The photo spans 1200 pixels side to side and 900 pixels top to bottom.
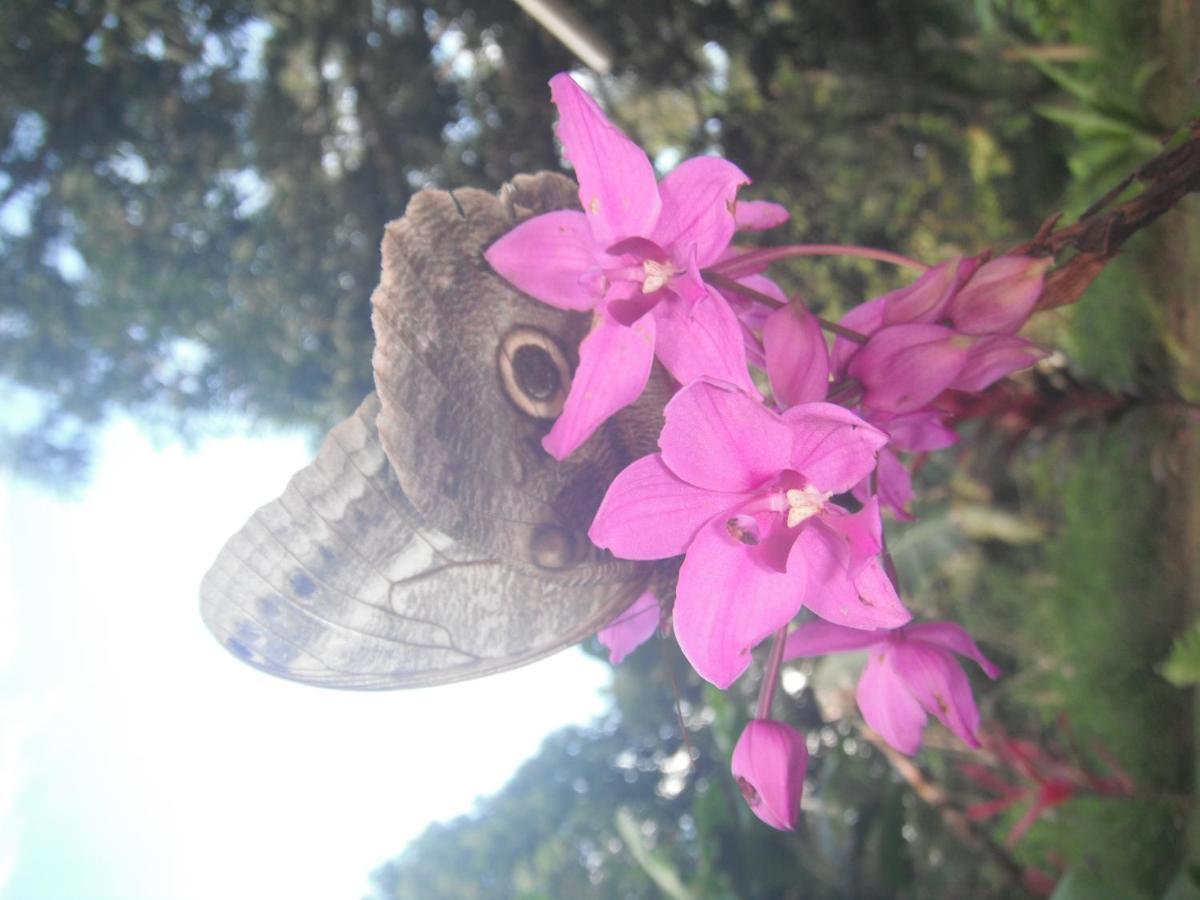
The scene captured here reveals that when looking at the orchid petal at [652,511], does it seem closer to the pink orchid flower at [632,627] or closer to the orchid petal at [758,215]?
the pink orchid flower at [632,627]

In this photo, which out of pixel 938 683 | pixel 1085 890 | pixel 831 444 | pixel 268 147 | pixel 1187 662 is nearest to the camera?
pixel 831 444

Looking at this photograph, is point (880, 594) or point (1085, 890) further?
point (1085, 890)

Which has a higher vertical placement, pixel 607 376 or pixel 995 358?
pixel 607 376

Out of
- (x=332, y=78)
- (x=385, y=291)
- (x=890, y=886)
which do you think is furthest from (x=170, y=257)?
(x=890, y=886)

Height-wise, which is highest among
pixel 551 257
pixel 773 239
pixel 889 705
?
pixel 773 239

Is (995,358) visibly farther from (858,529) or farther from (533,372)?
(533,372)

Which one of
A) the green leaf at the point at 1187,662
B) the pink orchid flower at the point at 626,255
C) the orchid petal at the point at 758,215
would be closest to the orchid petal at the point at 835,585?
the pink orchid flower at the point at 626,255

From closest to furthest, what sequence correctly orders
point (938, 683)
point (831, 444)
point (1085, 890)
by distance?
point (831, 444), point (938, 683), point (1085, 890)

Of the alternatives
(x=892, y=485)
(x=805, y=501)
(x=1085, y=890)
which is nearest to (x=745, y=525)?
(x=805, y=501)

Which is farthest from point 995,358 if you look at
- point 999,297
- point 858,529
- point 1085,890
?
point 1085,890
